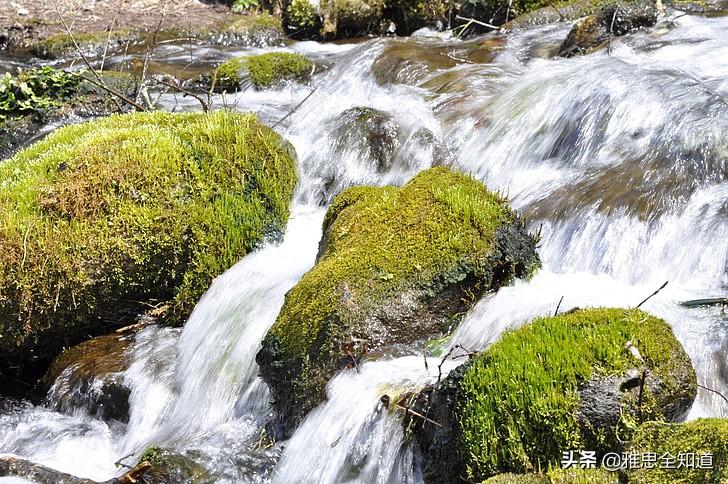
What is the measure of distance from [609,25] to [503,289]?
21.4 feet

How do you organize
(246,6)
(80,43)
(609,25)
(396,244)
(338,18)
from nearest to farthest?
(396,244), (609,25), (338,18), (80,43), (246,6)

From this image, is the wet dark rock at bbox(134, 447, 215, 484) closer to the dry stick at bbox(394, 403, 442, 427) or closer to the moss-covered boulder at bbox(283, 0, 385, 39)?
the dry stick at bbox(394, 403, 442, 427)

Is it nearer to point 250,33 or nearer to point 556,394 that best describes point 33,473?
point 556,394

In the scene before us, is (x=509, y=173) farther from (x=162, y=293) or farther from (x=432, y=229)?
(x=162, y=293)

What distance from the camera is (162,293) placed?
23.1ft

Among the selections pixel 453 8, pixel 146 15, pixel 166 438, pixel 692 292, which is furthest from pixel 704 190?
pixel 146 15

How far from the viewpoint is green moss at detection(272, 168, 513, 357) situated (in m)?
5.07

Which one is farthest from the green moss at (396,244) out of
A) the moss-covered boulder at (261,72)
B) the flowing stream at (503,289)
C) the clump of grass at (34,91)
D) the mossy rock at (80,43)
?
the mossy rock at (80,43)

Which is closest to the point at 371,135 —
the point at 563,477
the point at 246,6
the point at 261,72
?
the point at 261,72

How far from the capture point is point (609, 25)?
34.9 ft

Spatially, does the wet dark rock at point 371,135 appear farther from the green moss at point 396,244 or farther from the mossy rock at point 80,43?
the mossy rock at point 80,43

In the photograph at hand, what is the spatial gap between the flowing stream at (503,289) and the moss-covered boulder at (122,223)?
306mm

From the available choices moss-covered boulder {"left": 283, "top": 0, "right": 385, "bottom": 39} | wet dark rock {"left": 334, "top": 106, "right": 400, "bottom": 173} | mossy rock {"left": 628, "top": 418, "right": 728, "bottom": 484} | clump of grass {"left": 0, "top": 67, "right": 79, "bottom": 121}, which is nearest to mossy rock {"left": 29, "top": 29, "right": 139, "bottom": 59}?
moss-covered boulder {"left": 283, "top": 0, "right": 385, "bottom": 39}

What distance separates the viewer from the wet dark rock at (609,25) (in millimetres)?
10516
